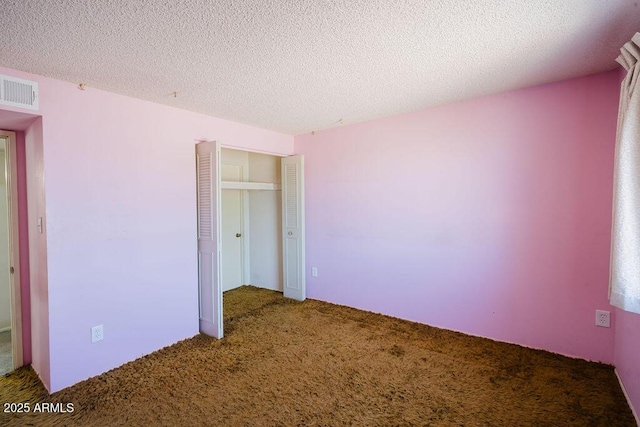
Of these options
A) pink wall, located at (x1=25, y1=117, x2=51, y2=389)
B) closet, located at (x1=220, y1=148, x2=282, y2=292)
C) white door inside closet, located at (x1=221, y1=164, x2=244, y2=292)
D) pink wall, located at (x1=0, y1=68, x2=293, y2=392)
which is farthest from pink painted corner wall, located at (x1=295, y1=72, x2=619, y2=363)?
pink wall, located at (x1=25, y1=117, x2=51, y2=389)

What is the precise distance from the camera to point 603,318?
2.35 meters

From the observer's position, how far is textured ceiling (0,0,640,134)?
1480 mm

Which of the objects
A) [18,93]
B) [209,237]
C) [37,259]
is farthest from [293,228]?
[18,93]

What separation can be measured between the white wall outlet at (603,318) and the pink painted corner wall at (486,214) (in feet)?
0.13

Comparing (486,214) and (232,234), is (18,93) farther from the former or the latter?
(486,214)

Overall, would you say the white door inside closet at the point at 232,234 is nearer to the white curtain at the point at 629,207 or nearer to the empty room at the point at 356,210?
the empty room at the point at 356,210

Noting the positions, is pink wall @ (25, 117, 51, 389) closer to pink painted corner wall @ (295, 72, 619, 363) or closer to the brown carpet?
the brown carpet

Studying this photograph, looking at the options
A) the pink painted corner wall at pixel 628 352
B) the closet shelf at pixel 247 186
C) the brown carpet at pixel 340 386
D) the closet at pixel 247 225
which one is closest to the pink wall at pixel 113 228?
the closet at pixel 247 225

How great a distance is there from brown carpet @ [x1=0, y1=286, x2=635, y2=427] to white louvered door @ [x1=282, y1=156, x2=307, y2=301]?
118 centimetres

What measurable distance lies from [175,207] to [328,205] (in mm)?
1857

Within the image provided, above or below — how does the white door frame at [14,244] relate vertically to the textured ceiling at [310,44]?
below

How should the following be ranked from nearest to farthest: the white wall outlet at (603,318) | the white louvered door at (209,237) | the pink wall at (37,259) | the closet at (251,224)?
the pink wall at (37,259) < the white wall outlet at (603,318) < the white louvered door at (209,237) < the closet at (251,224)

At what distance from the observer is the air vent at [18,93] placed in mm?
1996

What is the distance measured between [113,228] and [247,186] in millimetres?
1747
